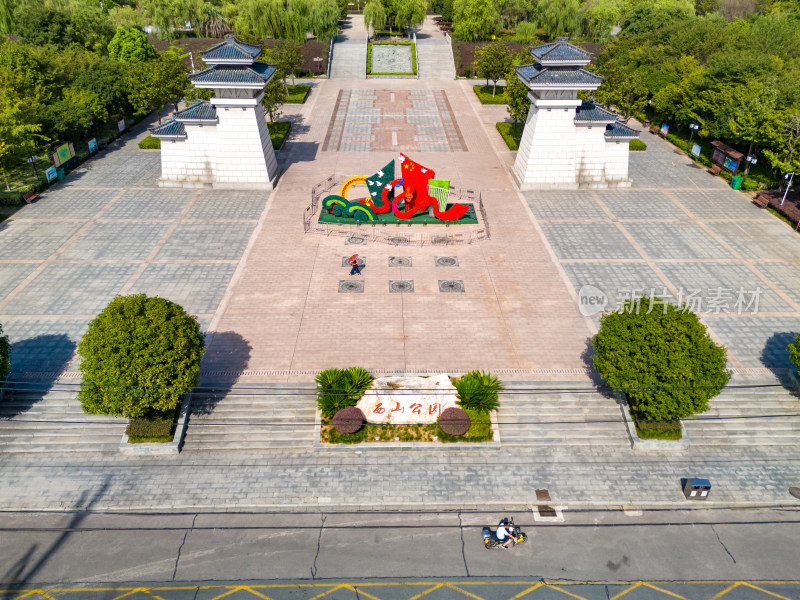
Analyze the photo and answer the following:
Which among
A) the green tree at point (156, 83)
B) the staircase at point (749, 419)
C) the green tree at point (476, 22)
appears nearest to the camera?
the staircase at point (749, 419)

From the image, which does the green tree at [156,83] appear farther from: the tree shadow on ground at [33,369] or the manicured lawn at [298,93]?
the tree shadow on ground at [33,369]

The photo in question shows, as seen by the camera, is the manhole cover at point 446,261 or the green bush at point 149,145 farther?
the green bush at point 149,145

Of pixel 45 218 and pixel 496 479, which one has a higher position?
pixel 45 218

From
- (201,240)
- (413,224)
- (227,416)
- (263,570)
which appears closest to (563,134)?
(413,224)

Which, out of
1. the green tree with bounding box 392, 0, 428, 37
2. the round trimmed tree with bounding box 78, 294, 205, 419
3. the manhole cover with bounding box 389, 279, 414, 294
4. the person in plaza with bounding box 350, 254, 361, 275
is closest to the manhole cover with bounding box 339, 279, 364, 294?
the person in plaza with bounding box 350, 254, 361, 275

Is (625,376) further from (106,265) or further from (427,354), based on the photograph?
(106,265)

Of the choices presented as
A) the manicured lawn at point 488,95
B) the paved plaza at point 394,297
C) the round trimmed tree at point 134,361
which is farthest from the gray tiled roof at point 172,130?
the manicured lawn at point 488,95

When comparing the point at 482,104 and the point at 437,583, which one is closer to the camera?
the point at 437,583

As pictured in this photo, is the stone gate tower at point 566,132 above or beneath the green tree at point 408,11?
beneath
